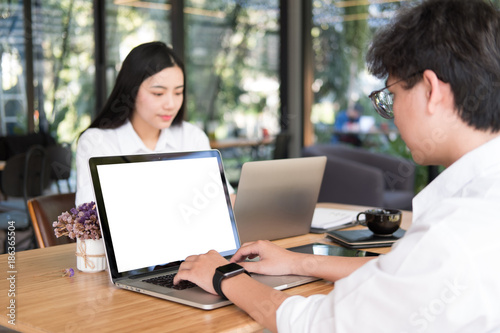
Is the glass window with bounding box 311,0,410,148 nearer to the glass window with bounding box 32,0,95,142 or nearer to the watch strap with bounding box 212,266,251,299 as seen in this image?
the glass window with bounding box 32,0,95,142

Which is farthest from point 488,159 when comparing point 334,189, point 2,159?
point 2,159

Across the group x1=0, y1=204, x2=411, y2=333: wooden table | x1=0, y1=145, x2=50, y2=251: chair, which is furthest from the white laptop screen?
x1=0, y1=145, x2=50, y2=251: chair

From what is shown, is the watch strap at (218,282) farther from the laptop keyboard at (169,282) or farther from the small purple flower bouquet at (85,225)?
the small purple flower bouquet at (85,225)

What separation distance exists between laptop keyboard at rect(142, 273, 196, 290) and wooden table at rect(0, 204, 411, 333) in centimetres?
6

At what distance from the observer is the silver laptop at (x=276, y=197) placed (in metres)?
1.68

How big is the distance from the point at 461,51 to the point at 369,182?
3336 millimetres

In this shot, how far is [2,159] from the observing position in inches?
240

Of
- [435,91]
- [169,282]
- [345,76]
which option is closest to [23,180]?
[169,282]

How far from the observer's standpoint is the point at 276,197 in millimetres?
1761

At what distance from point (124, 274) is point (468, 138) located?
2.61 ft

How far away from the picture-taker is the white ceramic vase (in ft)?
4.72

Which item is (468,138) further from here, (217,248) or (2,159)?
(2,159)

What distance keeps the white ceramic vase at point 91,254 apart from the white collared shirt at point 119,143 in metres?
0.61

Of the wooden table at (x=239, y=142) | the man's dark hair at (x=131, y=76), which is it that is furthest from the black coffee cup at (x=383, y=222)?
the wooden table at (x=239, y=142)
